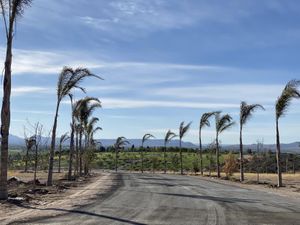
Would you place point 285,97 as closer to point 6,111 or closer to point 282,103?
point 282,103

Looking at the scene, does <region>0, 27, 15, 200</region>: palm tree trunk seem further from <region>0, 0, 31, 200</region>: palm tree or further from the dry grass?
the dry grass

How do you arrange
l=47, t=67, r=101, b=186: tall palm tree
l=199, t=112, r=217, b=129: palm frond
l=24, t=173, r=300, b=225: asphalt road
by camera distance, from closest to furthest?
l=24, t=173, r=300, b=225: asphalt road < l=47, t=67, r=101, b=186: tall palm tree < l=199, t=112, r=217, b=129: palm frond

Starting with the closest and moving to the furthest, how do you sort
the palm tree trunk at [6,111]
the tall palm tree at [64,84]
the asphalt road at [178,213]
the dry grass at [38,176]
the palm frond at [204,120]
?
the asphalt road at [178,213], the palm tree trunk at [6,111], the tall palm tree at [64,84], the dry grass at [38,176], the palm frond at [204,120]

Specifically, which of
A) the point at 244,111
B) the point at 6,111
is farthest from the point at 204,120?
the point at 6,111

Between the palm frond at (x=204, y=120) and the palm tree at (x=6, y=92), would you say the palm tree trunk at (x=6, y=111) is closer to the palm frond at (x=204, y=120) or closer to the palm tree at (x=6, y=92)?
the palm tree at (x=6, y=92)

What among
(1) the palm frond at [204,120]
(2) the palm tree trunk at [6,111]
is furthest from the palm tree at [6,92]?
(1) the palm frond at [204,120]

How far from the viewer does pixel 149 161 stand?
87312 mm

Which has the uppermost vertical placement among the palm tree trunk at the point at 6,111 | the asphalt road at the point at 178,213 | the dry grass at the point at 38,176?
the palm tree trunk at the point at 6,111

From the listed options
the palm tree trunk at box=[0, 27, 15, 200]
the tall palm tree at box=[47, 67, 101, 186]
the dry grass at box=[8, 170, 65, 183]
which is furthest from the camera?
the dry grass at box=[8, 170, 65, 183]

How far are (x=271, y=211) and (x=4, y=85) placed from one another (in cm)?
1042

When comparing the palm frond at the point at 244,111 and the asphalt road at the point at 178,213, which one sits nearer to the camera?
the asphalt road at the point at 178,213

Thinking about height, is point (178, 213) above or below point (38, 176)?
above

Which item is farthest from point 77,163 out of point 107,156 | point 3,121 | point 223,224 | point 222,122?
point 107,156

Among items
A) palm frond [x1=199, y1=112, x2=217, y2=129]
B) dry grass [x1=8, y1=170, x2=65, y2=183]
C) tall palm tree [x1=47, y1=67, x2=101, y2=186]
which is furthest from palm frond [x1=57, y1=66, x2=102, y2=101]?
palm frond [x1=199, y1=112, x2=217, y2=129]
